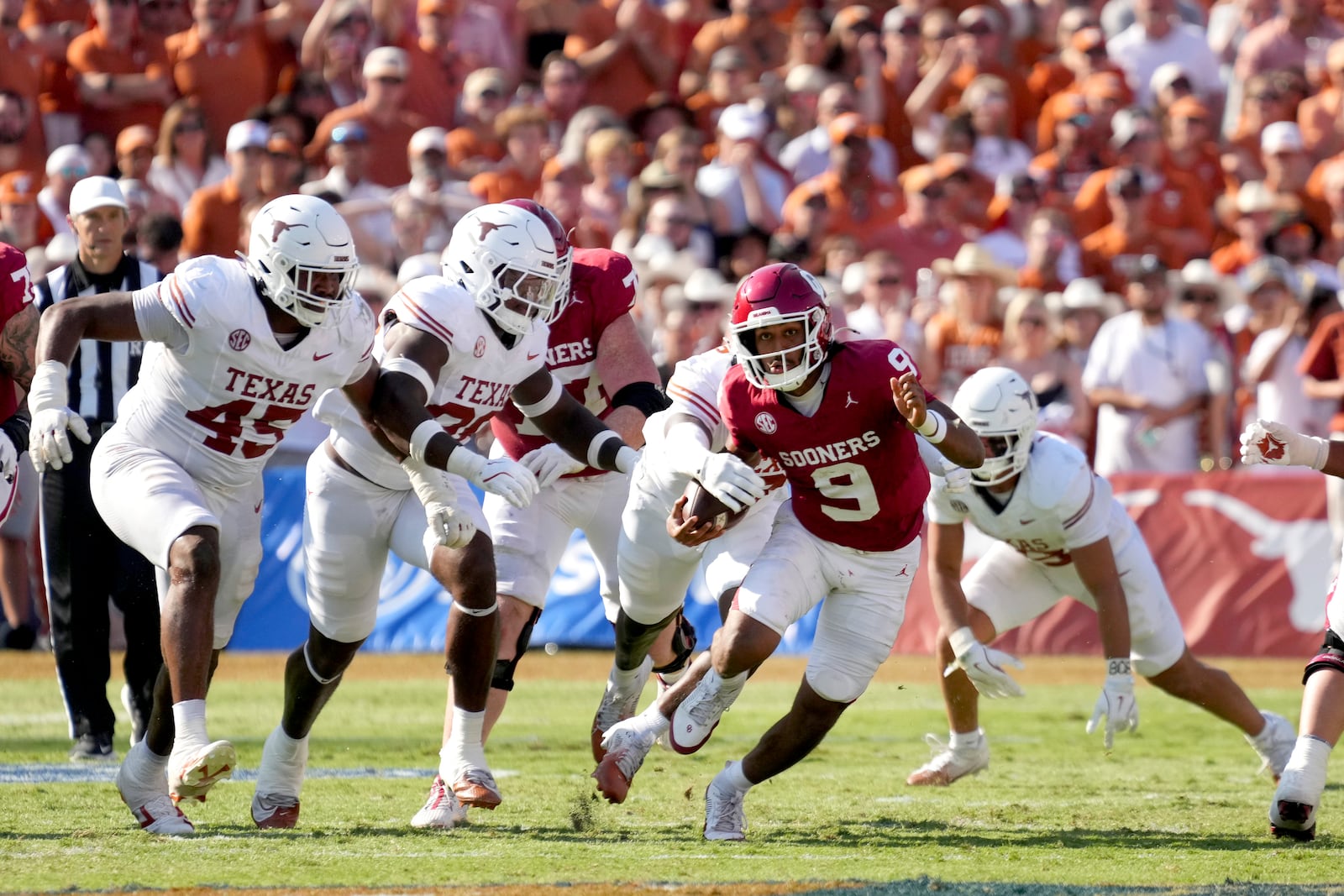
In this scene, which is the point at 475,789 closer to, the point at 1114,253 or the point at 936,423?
the point at 936,423

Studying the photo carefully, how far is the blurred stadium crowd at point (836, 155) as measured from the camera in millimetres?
11352

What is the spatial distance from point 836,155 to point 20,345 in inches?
294

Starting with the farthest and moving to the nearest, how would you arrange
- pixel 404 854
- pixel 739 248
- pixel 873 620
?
pixel 739 248
pixel 873 620
pixel 404 854

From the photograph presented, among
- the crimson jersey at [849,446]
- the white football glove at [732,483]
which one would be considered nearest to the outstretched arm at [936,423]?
the crimson jersey at [849,446]

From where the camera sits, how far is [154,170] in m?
12.4

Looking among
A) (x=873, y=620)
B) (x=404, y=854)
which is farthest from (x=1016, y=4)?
(x=404, y=854)

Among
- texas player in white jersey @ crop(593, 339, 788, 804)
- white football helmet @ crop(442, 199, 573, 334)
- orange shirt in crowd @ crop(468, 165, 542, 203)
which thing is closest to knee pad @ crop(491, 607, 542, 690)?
texas player in white jersey @ crop(593, 339, 788, 804)

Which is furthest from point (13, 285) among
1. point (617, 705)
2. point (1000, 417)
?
point (1000, 417)

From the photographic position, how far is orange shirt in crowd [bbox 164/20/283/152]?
43.1ft

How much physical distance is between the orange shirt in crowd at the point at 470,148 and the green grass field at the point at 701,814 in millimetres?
4526

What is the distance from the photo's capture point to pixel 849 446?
226 inches

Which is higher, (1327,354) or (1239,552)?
(1327,354)

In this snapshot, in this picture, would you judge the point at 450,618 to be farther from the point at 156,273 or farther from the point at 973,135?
the point at 973,135

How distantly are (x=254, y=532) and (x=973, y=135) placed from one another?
8.50 metres
